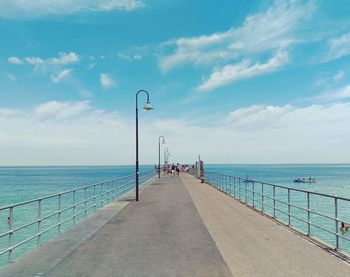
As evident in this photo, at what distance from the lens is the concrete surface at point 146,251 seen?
705 centimetres

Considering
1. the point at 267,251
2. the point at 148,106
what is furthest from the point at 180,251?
the point at 148,106

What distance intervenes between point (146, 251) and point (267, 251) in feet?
8.37

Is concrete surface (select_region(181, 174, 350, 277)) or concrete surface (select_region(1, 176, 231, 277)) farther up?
concrete surface (select_region(181, 174, 350, 277))

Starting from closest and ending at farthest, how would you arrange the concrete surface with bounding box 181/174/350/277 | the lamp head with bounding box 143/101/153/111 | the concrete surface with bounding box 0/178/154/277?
the concrete surface with bounding box 181/174/350/277 < the concrete surface with bounding box 0/178/154/277 < the lamp head with bounding box 143/101/153/111

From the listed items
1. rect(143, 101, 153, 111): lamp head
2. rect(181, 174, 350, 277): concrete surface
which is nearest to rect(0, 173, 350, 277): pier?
rect(181, 174, 350, 277): concrete surface

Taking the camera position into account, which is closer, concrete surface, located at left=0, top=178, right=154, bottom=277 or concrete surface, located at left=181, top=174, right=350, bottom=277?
concrete surface, located at left=181, top=174, right=350, bottom=277

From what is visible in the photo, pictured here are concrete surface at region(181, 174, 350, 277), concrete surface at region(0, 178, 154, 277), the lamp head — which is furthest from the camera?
the lamp head

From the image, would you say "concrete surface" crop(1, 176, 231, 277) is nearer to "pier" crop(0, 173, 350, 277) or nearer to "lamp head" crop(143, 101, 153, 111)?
"pier" crop(0, 173, 350, 277)

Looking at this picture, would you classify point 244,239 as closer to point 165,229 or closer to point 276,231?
point 276,231

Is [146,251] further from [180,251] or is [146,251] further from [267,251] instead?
[267,251]

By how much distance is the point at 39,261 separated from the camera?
7875mm

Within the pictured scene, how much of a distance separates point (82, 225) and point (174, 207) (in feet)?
17.9

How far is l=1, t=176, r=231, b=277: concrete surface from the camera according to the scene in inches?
277

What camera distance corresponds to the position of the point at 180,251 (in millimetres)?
8641
